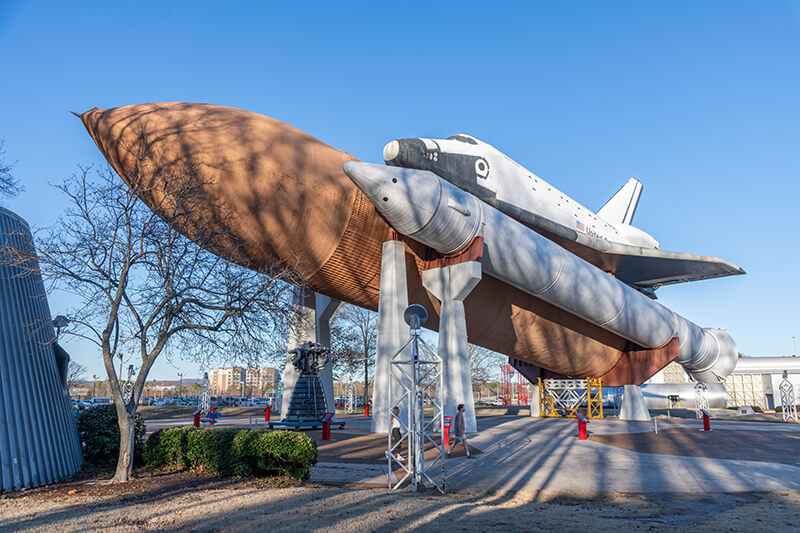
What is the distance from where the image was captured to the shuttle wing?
21.9 metres

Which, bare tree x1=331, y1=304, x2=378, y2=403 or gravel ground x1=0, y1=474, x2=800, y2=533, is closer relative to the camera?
gravel ground x1=0, y1=474, x2=800, y2=533

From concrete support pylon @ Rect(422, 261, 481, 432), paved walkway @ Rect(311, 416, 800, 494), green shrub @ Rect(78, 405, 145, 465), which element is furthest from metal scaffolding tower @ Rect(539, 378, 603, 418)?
green shrub @ Rect(78, 405, 145, 465)

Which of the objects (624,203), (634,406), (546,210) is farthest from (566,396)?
(624,203)

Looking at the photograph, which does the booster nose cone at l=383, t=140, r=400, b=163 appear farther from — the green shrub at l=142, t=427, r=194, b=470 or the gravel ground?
the gravel ground

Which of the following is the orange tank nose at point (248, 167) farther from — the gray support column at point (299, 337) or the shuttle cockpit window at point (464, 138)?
the shuttle cockpit window at point (464, 138)

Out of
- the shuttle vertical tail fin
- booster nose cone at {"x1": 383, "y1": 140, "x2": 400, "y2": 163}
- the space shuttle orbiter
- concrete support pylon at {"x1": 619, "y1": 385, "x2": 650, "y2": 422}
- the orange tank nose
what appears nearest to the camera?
the orange tank nose

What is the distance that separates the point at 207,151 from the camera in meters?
14.1

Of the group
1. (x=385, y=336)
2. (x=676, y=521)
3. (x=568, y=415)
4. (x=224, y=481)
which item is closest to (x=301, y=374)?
(x=385, y=336)

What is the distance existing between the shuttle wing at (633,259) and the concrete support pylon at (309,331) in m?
8.12

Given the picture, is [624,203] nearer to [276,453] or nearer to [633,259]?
[633,259]

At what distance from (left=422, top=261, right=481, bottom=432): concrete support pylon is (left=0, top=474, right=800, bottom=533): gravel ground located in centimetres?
800

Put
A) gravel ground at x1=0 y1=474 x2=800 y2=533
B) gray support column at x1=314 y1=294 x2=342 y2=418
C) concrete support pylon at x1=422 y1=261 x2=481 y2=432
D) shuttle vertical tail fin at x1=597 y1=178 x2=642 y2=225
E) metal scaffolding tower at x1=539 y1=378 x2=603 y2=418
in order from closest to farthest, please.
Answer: gravel ground at x1=0 y1=474 x2=800 y2=533 < concrete support pylon at x1=422 y1=261 x2=481 y2=432 < gray support column at x1=314 y1=294 x2=342 y2=418 < metal scaffolding tower at x1=539 y1=378 x2=603 y2=418 < shuttle vertical tail fin at x1=597 y1=178 x2=642 y2=225

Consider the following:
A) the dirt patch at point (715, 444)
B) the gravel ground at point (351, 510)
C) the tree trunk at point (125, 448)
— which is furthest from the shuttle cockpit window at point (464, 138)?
the tree trunk at point (125, 448)

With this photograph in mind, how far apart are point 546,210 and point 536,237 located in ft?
17.9
